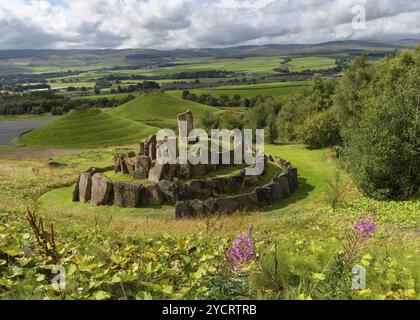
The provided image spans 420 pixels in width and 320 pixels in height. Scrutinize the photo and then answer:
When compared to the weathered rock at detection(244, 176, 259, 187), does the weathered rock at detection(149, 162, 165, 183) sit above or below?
above

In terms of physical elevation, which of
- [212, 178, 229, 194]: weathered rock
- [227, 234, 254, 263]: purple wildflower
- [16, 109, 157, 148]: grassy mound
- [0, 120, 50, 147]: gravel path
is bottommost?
[0, 120, 50, 147]: gravel path

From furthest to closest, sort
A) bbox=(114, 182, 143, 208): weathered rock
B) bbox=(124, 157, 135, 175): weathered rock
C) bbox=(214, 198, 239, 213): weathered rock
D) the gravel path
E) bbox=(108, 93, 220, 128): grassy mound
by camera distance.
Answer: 1. bbox=(108, 93, 220, 128): grassy mound
2. the gravel path
3. bbox=(124, 157, 135, 175): weathered rock
4. bbox=(114, 182, 143, 208): weathered rock
5. bbox=(214, 198, 239, 213): weathered rock

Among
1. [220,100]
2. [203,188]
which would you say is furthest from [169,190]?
[220,100]

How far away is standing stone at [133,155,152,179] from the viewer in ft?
88.8

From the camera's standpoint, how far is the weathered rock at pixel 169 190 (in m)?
25.0

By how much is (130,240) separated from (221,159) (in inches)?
752

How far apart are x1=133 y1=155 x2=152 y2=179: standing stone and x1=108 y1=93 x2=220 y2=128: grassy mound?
81.8 metres

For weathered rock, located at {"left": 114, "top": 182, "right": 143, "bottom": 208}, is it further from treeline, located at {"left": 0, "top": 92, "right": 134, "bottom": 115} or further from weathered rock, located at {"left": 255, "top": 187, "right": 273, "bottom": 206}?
treeline, located at {"left": 0, "top": 92, "right": 134, "bottom": 115}

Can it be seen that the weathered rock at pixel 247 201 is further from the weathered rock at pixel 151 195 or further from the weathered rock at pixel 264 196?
the weathered rock at pixel 151 195

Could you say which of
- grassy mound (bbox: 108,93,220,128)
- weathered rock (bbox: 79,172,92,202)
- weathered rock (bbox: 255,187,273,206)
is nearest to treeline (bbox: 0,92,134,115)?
grassy mound (bbox: 108,93,220,128)

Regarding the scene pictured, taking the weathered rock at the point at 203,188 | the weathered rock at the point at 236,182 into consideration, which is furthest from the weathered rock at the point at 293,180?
the weathered rock at the point at 203,188

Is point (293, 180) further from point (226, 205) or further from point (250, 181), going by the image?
point (226, 205)

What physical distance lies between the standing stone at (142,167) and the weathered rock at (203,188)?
12.5 feet
